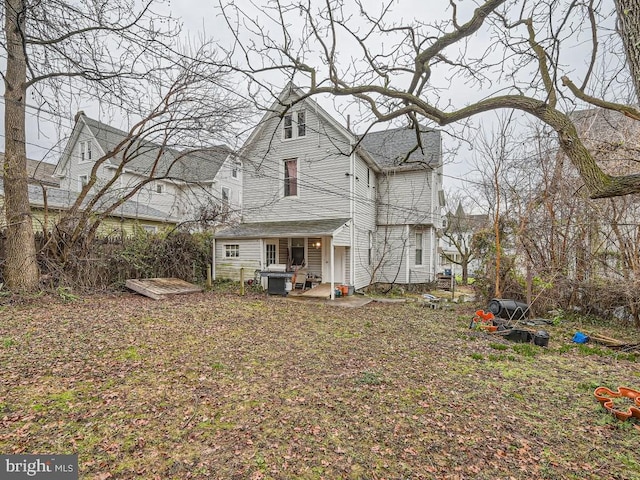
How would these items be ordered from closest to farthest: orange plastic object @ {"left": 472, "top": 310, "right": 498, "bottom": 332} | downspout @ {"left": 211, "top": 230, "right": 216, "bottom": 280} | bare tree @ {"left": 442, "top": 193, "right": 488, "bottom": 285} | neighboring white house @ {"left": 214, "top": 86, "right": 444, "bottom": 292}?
orange plastic object @ {"left": 472, "top": 310, "right": 498, "bottom": 332} < neighboring white house @ {"left": 214, "top": 86, "right": 444, "bottom": 292} < downspout @ {"left": 211, "top": 230, "right": 216, "bottom": 280} < bare tree @ {"left": 442, "top": 193, "right": 488, "bottom": 285}

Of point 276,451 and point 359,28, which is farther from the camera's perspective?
point 359,28

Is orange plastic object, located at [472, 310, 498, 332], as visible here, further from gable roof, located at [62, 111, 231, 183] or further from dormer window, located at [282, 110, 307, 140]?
gable roof, located at [62, 111, 231, 183]

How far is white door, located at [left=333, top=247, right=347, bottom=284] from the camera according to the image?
41.4 feet

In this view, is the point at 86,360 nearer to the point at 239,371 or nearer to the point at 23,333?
the point at 23,333

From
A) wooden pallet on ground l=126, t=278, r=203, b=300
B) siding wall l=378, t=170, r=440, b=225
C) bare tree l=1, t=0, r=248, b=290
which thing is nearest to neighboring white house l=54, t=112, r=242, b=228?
wooden pallet on ground l=126, t=278, r=203, b=300

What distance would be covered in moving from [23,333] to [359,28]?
7.29 meters

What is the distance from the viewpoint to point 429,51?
3719 millimetres

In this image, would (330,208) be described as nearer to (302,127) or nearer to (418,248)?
(302,127)

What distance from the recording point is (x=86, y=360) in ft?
14.0

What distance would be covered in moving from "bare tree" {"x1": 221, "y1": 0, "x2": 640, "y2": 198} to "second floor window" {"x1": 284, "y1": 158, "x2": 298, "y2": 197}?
8.56m

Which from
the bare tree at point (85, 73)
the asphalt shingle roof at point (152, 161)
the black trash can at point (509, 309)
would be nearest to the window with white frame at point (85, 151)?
the asphalt shingle roof at point (152, 161)

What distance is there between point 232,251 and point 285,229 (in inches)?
120

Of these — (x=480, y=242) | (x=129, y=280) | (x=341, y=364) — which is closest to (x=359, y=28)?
(x=341, y=364)

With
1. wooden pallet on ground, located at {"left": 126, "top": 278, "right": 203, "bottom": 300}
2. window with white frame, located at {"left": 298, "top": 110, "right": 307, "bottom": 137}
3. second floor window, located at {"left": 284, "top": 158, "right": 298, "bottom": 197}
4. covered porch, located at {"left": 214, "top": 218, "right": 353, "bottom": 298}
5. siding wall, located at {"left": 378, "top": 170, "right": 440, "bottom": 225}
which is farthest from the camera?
siding wall, located at {"left": 378, "top": 170, "right": 440, "bottom": 225}
